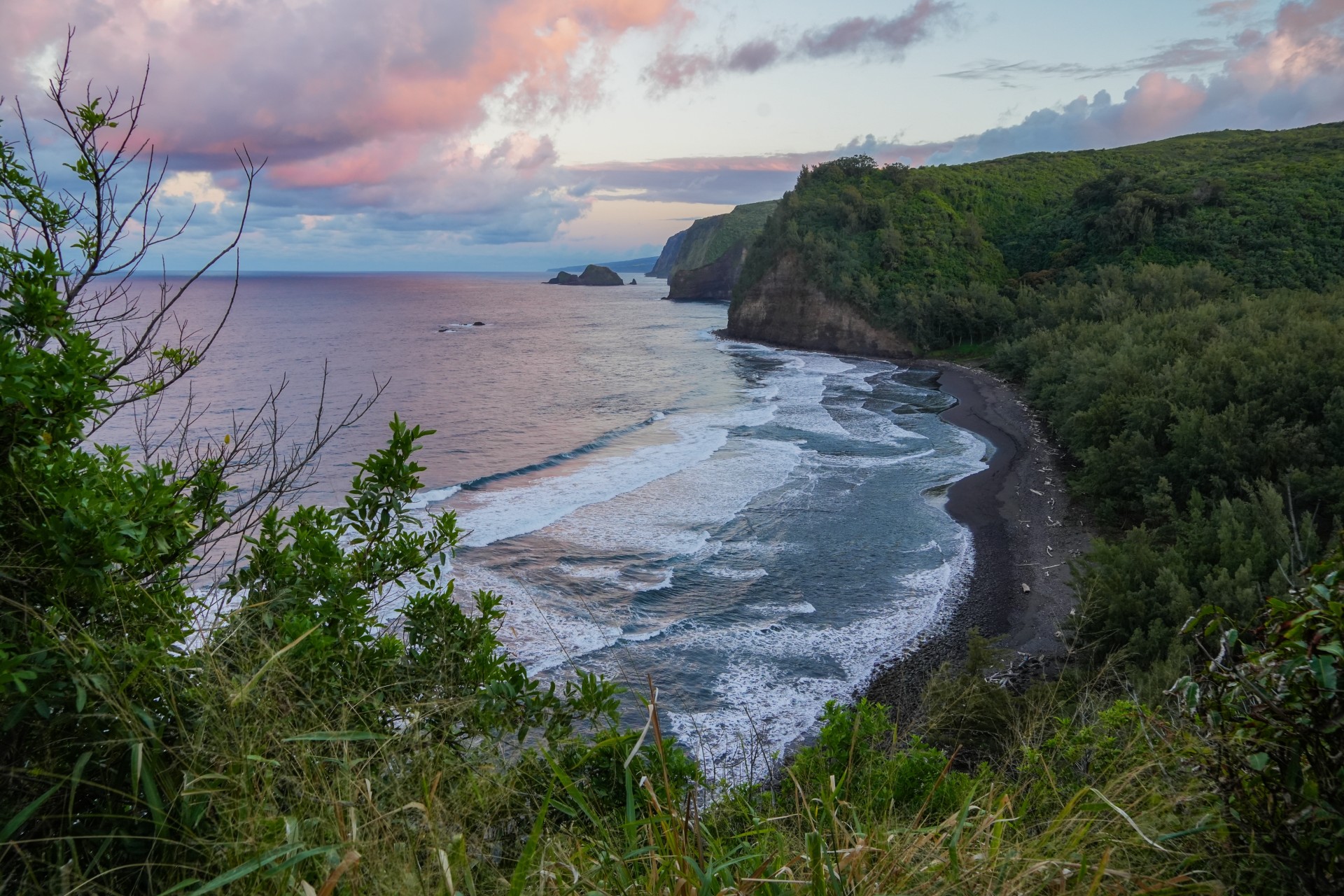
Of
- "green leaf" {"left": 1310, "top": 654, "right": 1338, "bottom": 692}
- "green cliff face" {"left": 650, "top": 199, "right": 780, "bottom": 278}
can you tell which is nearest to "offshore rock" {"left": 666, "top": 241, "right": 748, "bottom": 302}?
"green cliff face" {"left": 650, "top": 199, "right": 780, "bottom": 278}

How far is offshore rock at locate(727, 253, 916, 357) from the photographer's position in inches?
2173

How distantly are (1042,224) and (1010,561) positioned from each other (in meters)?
51.2

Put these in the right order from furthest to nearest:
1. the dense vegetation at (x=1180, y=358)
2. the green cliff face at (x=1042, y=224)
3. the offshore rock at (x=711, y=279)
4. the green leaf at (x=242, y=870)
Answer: the offshore rock at (x=711, y=279), the green cliff face at (x=1042, y=224), the dense vegetation at (x=1180, y=358), the green leaf at (x=242, y=870)

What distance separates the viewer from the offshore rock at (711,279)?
422ft

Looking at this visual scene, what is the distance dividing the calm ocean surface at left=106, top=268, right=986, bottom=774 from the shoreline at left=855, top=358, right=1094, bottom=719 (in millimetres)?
463

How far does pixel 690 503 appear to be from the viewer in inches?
819

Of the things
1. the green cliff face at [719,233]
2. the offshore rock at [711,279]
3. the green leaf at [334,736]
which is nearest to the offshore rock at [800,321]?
the green leaf at [334,736]

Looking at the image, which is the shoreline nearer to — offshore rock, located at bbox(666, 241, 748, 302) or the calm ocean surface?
the calm ocean surface

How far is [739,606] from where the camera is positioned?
47.3 feet

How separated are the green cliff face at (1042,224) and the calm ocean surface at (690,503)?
344 inches

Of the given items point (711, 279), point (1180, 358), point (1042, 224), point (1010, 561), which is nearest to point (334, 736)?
point (1010, 561)

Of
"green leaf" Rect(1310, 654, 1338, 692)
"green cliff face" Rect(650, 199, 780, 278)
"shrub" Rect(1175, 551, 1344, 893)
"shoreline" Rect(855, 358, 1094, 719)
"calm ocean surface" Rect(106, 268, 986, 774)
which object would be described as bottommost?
"shoreline" Rect(855, 358, 1094, 719)

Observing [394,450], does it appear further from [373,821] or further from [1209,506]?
[1209,506]

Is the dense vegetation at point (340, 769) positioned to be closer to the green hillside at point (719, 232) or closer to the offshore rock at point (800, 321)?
the offshore rock at point (800, 321)
